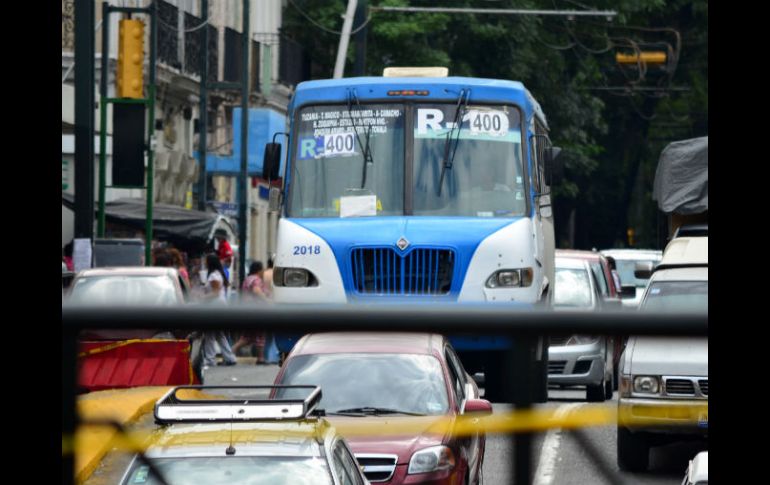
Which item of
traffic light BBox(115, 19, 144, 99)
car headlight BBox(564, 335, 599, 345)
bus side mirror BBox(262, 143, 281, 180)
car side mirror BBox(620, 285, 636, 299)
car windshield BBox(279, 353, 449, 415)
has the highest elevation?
traffic light BBox(115, 19, 144, 99)

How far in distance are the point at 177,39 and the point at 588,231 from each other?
20.2m

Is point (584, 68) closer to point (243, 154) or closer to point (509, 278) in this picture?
point (243, 154)

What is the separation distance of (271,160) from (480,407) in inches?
504

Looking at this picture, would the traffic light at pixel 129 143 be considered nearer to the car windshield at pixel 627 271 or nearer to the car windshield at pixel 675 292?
the car windshield at pixel 627 271

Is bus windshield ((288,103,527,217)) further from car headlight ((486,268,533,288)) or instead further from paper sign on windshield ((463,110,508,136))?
car headlight ((486,268,533,288))

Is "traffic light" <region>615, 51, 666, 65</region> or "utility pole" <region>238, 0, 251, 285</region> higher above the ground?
"traffic light" <region>615, 51, 666, 65</region>

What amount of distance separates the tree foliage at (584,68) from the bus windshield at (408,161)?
60.9 feet

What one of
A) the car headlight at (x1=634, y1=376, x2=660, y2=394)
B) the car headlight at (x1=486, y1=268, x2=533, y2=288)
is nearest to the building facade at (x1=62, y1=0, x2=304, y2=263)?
the car headlight at (x1=486, y1=268, x2=533, y2=288)

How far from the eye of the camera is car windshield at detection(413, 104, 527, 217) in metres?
16.3

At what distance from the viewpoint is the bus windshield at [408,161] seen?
1622cm

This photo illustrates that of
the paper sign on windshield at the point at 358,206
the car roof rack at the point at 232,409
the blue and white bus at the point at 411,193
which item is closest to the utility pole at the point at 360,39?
the blue and white bus at the point at 411,193

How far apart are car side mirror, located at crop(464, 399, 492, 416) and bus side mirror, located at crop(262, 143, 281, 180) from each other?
458 inches

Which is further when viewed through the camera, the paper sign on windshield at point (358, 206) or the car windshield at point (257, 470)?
the paper sign on windshield at point (358, 206)
